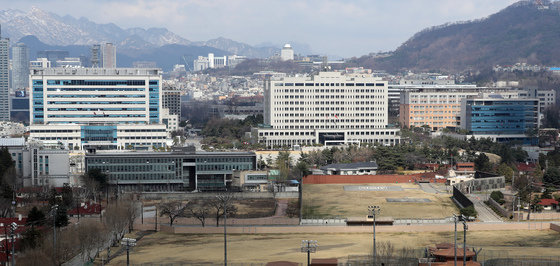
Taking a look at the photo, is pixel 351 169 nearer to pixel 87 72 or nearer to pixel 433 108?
pixel 87 72

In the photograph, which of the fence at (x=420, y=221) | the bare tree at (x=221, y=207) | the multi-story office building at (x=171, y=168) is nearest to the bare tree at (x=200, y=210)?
the bare tree at (x=221, y=207)

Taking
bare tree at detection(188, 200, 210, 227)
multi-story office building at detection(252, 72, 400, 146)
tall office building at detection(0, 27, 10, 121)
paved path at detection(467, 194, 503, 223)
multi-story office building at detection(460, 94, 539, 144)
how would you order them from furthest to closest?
tall office building at detection(0, 27, 10, 121) < multi-story office building at detection(460, 94, 539, 144) < multi-story office building at detection(252, 72, 400, 146) < paved path at detection(467, 194, 503, 223) < bare tree at detection(188, 200, 210, 227)

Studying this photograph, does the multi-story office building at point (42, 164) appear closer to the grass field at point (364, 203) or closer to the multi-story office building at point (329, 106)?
the grass field at point (364, 203)

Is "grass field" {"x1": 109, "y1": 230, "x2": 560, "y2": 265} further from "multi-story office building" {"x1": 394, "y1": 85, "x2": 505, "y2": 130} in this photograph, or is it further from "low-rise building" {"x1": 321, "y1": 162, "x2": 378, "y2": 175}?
"multi-story office building" {"x1": 394, "y1": 85, "x2": 505, "y2": 130}

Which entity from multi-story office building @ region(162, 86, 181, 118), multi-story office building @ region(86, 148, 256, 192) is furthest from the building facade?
multi-story office building @ region(86, 148, 256, 192)

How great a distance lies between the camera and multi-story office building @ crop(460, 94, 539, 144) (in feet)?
380

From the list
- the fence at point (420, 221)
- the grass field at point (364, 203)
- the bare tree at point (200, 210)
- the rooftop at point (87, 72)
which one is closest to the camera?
the fence at point (420, 221)

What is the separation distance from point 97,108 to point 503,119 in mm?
49602

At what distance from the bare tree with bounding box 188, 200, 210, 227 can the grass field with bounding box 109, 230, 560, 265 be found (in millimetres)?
3425

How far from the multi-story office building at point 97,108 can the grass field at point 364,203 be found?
89.7ft

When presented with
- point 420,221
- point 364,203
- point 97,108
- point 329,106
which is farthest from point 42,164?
point 329,106

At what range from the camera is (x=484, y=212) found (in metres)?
63.7

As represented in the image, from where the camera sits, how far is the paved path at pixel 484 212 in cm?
6045

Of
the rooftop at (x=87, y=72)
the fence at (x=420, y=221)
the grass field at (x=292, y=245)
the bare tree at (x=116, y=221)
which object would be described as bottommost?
the grass field at (x=292, y=245)
